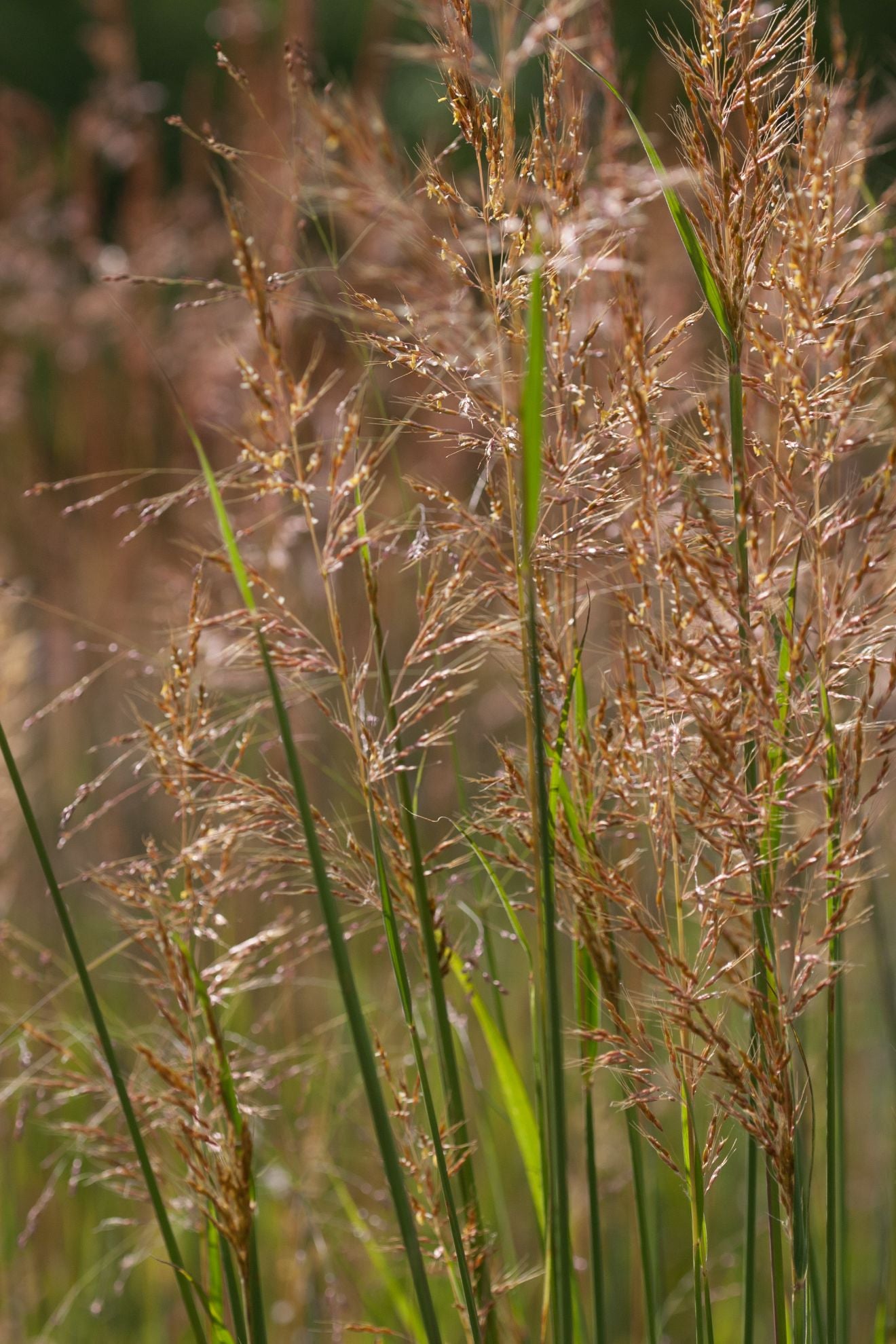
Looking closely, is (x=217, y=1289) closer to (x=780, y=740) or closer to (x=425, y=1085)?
(x=425, y=1085)

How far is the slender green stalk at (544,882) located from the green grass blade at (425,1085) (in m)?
0.05

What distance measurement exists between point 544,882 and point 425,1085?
16 cm

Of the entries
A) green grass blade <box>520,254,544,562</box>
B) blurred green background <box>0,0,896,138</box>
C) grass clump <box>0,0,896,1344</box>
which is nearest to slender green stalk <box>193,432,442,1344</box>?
grass clump <box>0,0,896,1344</box>

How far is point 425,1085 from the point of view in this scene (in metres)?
0.68

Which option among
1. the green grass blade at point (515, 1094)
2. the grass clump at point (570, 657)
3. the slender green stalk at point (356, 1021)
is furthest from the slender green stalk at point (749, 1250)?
the slender green stalk at point (356, 1021)

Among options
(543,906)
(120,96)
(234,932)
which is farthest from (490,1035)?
(120,96)

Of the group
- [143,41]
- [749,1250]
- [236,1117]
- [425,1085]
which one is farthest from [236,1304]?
[143,41]

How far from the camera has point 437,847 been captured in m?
0.78

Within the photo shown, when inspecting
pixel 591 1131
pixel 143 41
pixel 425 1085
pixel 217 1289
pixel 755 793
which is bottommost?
pixel 217 1289

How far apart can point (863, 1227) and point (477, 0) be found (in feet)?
6.84

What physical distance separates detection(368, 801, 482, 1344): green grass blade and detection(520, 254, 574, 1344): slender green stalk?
2.2 inches

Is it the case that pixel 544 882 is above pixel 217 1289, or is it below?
above

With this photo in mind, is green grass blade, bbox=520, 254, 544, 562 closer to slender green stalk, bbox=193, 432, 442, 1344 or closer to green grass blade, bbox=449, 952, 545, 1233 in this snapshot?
slender green stalk, bbox=193, 432, 442, 1344

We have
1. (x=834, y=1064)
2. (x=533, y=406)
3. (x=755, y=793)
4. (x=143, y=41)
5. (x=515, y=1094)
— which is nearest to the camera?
(x=533, y=406)
